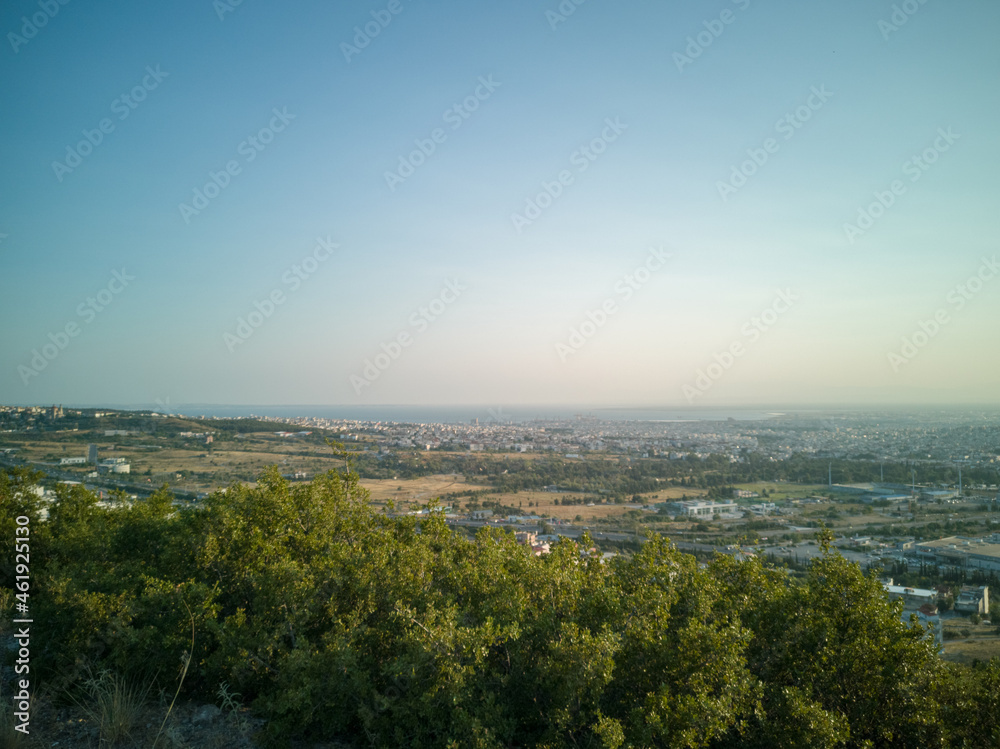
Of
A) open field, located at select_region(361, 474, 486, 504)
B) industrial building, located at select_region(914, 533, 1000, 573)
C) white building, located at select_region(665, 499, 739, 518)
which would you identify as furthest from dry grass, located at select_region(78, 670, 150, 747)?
white building, located at select_region(665, 499, 739, 518)

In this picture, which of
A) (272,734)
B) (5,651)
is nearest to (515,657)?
(272,734)

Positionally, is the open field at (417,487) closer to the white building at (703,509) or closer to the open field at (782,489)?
the white building at (703,509)

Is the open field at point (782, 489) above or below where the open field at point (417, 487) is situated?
above

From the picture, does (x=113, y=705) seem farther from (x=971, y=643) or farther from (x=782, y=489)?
(x=782, y=489)

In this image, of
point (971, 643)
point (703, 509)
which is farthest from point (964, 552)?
point (703, 509)

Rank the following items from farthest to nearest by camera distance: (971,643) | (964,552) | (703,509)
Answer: (703,509) → (964,552) → (971,643)

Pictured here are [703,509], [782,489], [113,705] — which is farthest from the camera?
[782,489]

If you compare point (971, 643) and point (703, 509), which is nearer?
point (971, 643)

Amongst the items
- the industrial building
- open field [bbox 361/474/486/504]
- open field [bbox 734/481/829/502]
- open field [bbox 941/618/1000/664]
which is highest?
the industrial building

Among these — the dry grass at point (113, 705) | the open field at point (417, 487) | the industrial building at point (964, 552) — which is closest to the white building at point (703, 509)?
the industrial building at point (964, 552)

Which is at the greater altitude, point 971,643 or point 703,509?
point 971,643

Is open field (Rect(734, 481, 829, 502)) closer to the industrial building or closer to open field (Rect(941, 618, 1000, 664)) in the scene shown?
the industrial building

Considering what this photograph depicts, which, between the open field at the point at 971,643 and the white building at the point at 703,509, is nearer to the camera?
the open field at the point at 971,643
